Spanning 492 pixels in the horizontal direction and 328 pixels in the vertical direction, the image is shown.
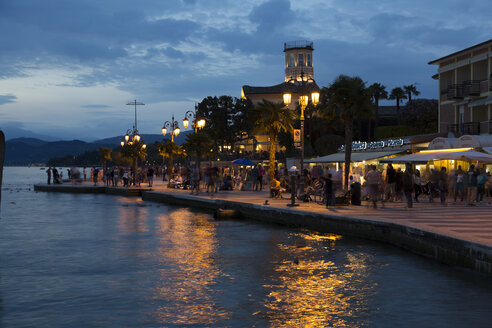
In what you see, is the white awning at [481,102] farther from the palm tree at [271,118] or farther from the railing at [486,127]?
the palm tree at [271,118]

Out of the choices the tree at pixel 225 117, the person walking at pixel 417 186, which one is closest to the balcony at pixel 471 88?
the person walking at pixel 417 186

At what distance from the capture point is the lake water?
31.2ft

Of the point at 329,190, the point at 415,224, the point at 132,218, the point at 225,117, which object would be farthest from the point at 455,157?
the point at 225,117

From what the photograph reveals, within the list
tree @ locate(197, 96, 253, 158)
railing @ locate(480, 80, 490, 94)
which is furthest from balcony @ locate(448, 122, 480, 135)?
tree @ locate(197, 96, 253, 158)

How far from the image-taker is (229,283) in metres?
12.2

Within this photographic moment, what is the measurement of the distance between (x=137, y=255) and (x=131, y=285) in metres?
4.00

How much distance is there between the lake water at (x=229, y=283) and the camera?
9.52 m

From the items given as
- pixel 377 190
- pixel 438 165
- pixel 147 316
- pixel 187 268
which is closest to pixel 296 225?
pixel 377 190

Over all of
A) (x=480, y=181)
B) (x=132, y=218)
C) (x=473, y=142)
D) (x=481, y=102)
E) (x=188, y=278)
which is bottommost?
(x=188, y=278)

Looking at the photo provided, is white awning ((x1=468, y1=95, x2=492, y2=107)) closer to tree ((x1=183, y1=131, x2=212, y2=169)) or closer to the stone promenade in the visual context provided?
the stone promenade

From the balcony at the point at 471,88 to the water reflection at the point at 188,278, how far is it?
71.4ft

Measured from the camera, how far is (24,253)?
16734 mm

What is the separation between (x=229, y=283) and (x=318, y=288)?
6.49 feet

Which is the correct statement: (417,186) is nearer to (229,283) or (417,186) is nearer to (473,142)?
(473,142)
